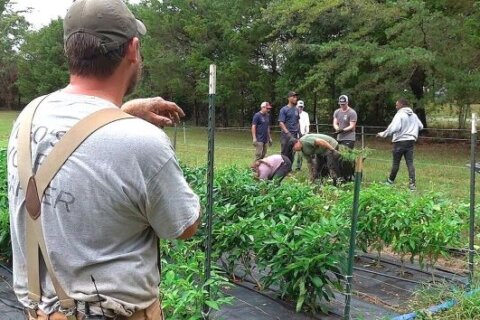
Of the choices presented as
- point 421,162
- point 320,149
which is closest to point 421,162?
point 421,162

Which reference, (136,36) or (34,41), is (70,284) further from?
(34,41)

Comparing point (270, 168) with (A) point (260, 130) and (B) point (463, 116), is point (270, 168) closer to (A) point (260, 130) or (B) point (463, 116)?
(A) point (260, 130)

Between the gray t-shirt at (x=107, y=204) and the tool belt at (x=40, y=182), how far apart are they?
0.05ft

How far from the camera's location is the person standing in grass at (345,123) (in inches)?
391

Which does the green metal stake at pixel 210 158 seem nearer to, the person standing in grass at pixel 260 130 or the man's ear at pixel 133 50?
the man's ear at pixel 133 50

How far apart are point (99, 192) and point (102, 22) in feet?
Answer: 1.36

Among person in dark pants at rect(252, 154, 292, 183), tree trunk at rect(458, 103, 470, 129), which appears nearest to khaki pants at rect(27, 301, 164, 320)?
person in dark pants at rect(252, 154, 292, 183)

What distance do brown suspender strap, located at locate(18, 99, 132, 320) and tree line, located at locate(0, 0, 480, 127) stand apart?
14635 millimetres

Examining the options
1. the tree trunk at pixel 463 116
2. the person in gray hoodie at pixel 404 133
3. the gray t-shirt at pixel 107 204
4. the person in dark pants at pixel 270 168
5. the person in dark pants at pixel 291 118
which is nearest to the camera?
the gray t-shirt at pixel 107 204

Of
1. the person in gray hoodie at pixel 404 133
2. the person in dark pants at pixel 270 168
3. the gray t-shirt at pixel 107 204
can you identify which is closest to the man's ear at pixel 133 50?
the gray t-shirt at pixel 107 204

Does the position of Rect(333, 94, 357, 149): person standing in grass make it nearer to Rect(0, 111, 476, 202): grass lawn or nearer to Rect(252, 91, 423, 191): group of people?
Rect(252, 91, 423, 191): group of people

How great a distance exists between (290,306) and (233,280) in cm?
67

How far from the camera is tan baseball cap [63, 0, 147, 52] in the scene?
1.35 m

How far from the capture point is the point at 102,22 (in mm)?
1349
